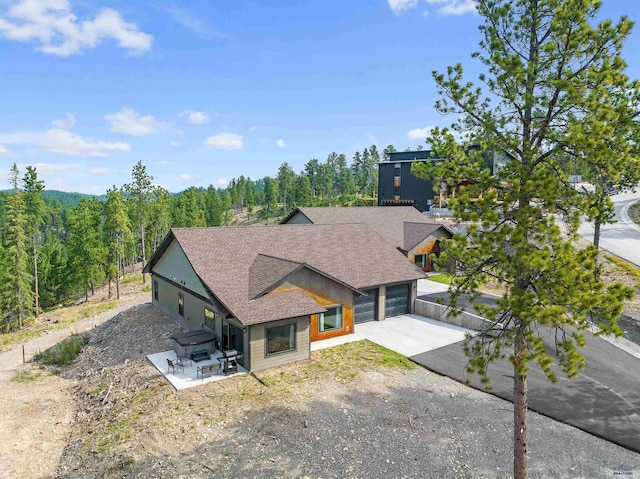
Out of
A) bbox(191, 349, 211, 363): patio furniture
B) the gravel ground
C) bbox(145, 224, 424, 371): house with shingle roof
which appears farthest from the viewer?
bbox(191, 349, 211, 363): patio furniture

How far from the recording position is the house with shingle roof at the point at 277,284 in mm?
18750

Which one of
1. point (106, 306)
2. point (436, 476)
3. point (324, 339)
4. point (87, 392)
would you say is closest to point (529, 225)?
point (436, 476)

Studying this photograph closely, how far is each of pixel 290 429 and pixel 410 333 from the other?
1153 cm

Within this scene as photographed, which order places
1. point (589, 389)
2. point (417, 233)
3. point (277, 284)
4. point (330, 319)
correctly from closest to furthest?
1. point (589, 389)
2. point (277, 284)
3. point (330, 319)
4. point (417, 233)

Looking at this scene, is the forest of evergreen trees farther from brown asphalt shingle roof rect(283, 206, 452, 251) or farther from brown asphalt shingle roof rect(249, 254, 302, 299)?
brown asphalt shingle roof rect(249, 254, 302, 299)

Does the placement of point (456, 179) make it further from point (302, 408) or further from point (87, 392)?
point (87, 392)

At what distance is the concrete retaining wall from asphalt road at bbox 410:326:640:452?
3370mm

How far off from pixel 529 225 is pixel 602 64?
4182mm

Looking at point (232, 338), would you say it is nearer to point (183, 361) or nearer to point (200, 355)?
point (200, 355)

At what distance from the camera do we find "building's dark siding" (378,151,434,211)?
61.2m

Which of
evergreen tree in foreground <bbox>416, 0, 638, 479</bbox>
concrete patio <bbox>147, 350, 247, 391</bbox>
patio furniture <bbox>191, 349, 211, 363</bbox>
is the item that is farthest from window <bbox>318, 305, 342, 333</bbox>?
evergreen tree in foreground <bbox>416, 0, 638, 479</bbox>

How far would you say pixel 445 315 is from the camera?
25422mm

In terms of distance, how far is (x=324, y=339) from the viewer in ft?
73.0

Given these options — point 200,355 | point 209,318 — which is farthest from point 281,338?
point 209,318
